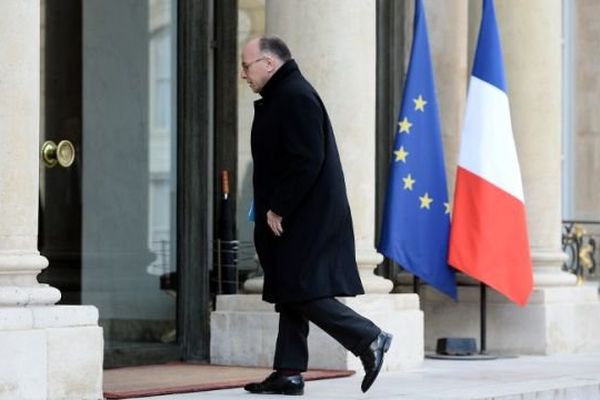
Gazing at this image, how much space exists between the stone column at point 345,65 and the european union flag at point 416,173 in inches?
34.5

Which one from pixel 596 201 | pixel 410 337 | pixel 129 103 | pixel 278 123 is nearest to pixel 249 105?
pixel 129 103

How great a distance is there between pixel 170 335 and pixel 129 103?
4.81 ft

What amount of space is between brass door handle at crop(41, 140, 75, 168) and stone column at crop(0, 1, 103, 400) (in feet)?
6.06

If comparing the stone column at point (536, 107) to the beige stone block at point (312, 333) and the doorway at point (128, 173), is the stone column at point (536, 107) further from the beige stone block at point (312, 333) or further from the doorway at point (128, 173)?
the doorway at point (128, 173)

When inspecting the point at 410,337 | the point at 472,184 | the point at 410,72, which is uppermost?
the point at 410,72

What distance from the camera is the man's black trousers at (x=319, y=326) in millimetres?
8570

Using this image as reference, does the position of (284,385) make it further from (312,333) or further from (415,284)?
(415,284)

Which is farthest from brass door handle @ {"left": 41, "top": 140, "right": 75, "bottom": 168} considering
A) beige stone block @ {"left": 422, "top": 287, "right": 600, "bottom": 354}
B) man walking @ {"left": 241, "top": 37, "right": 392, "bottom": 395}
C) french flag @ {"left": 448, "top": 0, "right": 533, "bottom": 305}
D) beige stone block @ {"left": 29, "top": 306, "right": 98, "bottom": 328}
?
beige stone block @ {"left": 422, "top": 287, "right": 600, "bottom": 354}

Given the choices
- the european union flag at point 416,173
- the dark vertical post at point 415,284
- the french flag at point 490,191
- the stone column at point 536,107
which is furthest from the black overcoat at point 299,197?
the stone column at point 536,107

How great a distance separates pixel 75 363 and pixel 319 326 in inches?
47.3

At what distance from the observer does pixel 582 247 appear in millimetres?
15125

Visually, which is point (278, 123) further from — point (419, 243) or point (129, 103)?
point (419, 243)

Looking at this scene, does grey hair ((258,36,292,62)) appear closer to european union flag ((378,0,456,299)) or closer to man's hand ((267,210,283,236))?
man's hand ((267,210,283,236))

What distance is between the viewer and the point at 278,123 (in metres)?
8.62
